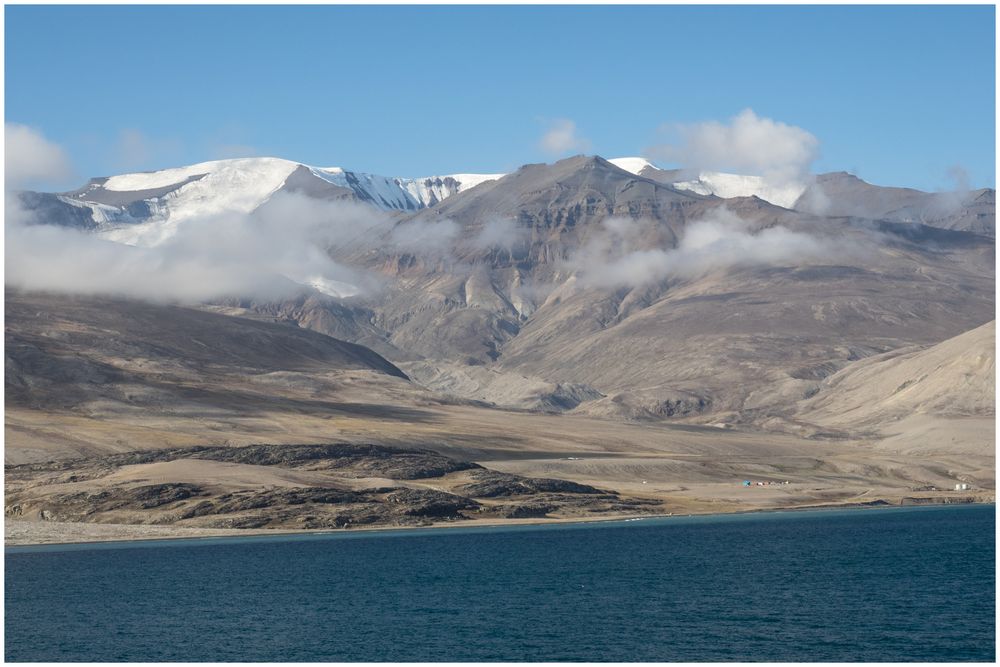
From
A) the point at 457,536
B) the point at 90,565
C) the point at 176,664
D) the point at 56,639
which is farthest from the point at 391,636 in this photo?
the point at 457,536

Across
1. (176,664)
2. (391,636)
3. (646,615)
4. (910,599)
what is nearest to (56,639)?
(176,664)

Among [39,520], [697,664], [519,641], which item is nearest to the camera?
[697,664]

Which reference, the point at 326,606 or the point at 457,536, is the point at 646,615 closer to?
the point at 326,606

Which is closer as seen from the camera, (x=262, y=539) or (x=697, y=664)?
(x=697, y=664)

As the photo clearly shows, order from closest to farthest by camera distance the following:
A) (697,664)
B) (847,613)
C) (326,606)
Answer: (697,664)
(847,613)
(326,606)

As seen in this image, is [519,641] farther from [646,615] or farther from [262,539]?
[262,539]

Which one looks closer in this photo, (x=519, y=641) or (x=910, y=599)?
(x=519, y=641)
